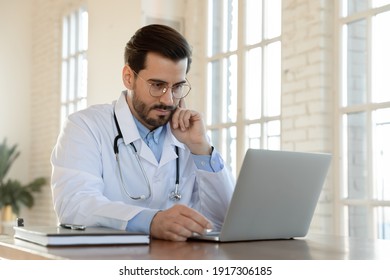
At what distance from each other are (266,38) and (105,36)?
1853 mm

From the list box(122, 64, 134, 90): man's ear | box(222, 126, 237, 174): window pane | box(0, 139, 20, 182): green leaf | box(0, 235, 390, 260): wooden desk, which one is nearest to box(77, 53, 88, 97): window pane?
box(0, 139, 20, 182): green leaf

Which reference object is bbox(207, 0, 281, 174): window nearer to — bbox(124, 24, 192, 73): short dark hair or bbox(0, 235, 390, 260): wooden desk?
bbox(124, 24, 192, 73): short dark hair

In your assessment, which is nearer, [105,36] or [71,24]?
[105,36]

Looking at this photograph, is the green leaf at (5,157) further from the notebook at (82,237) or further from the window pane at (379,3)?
the notebook at (82,237)

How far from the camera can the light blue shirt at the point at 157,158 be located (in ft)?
5.99

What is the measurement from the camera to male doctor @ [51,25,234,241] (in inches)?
86.3

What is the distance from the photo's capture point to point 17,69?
8.34 metres

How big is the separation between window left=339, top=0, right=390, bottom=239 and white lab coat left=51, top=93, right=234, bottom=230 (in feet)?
4.99

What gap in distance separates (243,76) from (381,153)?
147 centimetres

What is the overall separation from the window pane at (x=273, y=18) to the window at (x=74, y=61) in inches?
115

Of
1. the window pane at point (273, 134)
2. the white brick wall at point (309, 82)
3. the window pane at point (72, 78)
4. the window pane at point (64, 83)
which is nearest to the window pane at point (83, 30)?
the window pane at point (72, 78)

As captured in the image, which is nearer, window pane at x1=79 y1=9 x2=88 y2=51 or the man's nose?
the man's nose
